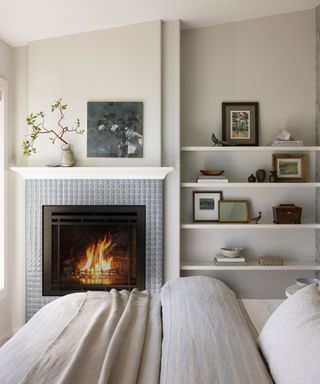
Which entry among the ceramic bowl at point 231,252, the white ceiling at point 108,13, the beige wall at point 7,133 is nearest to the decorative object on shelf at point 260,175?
the ceramic bowl at point 231,252

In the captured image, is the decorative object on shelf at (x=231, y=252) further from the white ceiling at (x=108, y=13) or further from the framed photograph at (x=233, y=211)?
the white ceiling at (x=108, y=13)

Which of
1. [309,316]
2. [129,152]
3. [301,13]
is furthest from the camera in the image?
[301,13]

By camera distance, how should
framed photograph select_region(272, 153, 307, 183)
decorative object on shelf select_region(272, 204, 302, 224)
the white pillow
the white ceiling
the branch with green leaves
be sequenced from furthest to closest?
framed photograph select_region(272, 153, 307, 183)
decorative object on shelf select_region(272, 204, 302, 224)
the branch with green leaves
the white ceiling
the white pillow

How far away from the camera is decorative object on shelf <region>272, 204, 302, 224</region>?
146 inches

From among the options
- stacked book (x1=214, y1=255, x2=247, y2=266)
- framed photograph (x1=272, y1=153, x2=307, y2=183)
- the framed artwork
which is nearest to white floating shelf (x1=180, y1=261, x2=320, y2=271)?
stacked book (x1=214, y1=255, x2=247, y2=266)

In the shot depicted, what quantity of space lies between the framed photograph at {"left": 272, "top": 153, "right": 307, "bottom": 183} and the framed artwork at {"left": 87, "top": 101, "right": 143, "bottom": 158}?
3.94 ft

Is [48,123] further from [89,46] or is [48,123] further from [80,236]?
[80,236]

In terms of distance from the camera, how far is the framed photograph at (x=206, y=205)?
3.85 m

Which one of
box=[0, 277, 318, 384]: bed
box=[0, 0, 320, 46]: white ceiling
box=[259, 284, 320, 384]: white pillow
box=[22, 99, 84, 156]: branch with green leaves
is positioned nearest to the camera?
box=[259, 284, 320, 384]: white pillow

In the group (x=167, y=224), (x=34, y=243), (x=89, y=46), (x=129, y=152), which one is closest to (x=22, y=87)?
(x=89, y=46)

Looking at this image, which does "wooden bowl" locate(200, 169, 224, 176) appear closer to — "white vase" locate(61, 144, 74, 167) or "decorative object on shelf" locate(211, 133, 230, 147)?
"decorative object on shelf" locate(211, 133, 230, 147)

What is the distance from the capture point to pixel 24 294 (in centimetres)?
370

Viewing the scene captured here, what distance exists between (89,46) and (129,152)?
937mm

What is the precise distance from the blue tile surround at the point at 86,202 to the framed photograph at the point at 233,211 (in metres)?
0.56
